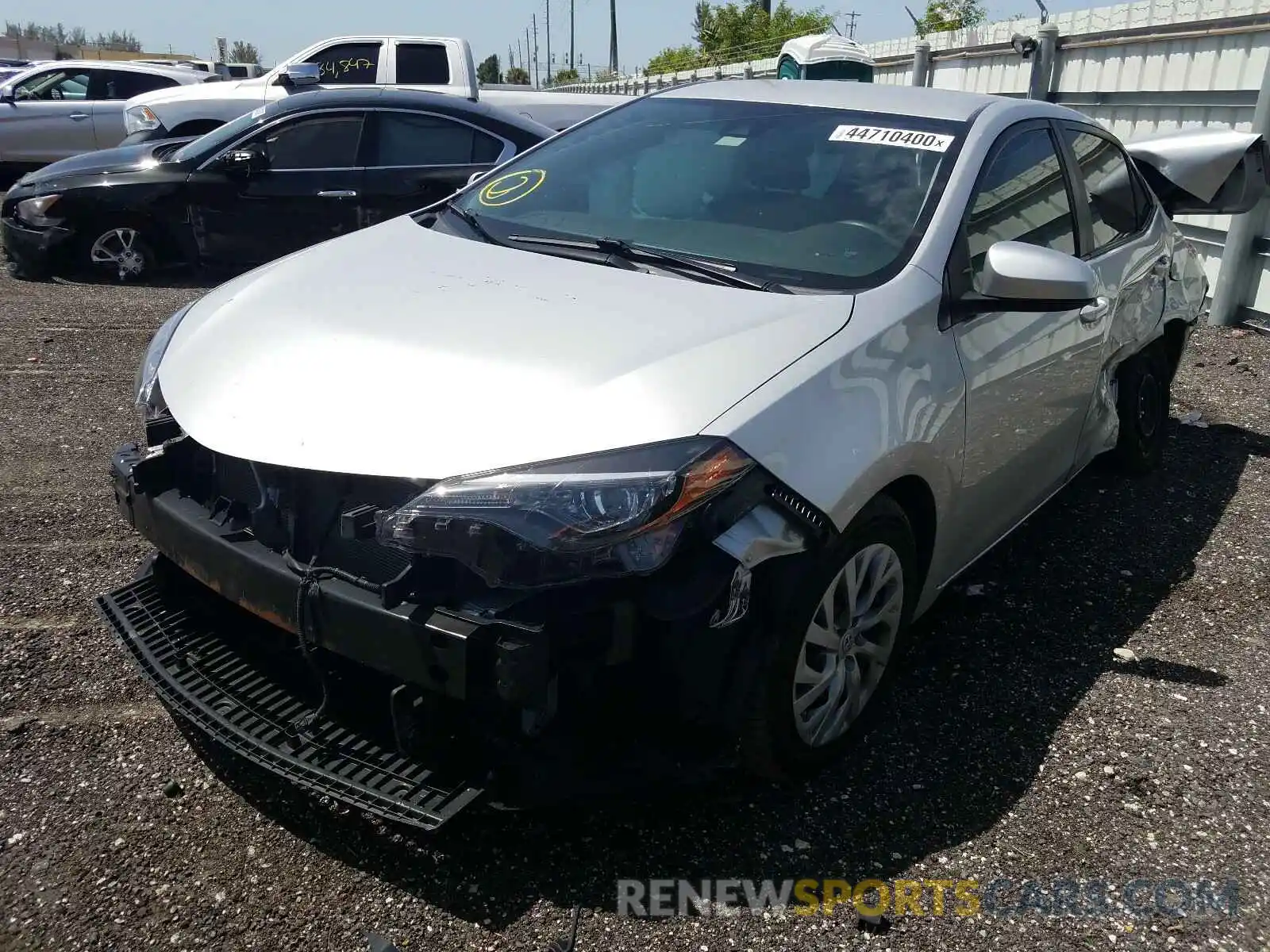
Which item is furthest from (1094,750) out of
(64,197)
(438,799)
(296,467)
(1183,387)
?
(64,197)

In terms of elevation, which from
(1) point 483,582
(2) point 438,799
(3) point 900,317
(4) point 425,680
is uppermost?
(3) point 900,317

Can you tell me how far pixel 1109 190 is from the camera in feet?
14.5

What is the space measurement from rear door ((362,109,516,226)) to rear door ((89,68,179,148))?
7.38 meters

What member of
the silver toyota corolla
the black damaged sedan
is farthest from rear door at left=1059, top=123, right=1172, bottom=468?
the black damaged sedan

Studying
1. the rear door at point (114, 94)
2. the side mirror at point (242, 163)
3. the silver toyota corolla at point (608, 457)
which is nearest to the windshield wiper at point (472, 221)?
the silver toyota corolla at point (608, 457)

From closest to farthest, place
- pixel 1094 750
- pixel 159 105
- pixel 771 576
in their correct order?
pixel 771 576 < pixel 1094 750 < pixel 159 105

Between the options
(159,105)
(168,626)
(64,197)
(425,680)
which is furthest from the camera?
(159,105)

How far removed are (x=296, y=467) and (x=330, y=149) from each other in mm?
7090

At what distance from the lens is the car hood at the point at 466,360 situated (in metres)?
2.24

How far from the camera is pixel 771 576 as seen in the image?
2.36 meters

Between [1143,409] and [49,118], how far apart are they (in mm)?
14237

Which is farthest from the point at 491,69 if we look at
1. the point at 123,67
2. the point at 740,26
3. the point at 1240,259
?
the point at 1240,259

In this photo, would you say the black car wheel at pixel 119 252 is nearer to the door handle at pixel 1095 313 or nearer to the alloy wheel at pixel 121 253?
the alloy wheel at pixel 121 253

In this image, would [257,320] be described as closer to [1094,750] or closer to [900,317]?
[900,317]
